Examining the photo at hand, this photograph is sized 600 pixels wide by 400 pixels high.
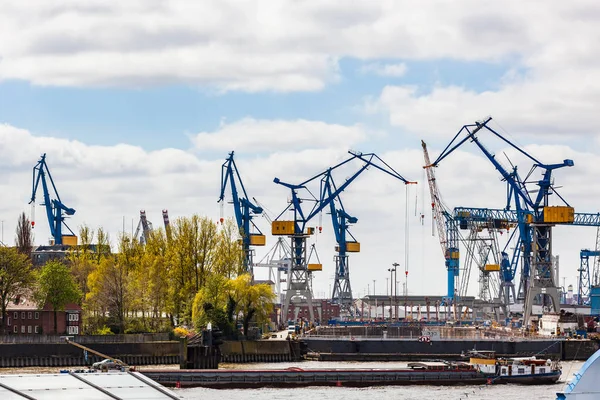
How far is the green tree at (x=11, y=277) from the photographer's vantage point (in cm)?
11081

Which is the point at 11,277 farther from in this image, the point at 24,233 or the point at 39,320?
the point at 24,233

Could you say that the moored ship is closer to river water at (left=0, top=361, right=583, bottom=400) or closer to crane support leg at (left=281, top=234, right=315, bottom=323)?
river water at (left=0, top=361, right=583, bottom=400)

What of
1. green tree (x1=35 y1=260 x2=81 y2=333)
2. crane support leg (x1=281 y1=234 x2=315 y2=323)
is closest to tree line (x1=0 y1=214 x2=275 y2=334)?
green tree (x1=35 y1=260 x2=81 y2=333)

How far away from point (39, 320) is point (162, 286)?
566 inches

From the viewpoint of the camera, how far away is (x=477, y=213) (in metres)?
181

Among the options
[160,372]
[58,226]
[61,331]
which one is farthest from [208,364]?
[58,226]

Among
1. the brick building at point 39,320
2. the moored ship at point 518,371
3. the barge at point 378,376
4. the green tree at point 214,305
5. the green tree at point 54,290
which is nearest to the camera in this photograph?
the barge at point 378,376

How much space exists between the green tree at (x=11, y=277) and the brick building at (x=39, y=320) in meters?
0.81

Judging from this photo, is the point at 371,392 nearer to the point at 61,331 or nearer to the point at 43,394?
the point at 61,331

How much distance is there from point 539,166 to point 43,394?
120 metres

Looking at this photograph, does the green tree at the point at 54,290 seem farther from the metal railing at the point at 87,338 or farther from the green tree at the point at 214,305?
the green tree at the point at 214,305

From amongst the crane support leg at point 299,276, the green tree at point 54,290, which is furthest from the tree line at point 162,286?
the crane support leg at point 299,276

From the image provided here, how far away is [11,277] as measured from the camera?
364 feet

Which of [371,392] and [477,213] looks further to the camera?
[477,213]
